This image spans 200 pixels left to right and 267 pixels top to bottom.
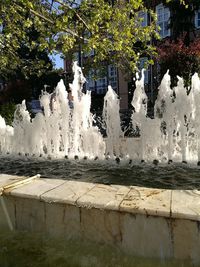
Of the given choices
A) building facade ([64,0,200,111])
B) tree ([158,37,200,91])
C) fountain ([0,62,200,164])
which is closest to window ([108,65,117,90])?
building facade ([64,0,200,111])

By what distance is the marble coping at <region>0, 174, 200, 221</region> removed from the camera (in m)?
2.93

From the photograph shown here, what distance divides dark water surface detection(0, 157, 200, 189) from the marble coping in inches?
48.0

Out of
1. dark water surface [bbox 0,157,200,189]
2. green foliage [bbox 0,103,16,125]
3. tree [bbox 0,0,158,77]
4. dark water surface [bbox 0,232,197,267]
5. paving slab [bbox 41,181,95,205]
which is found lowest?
dark water surface [bbox 0,232,197,267]

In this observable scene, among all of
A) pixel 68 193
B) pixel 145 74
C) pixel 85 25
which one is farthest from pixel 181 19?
pixel 68 193

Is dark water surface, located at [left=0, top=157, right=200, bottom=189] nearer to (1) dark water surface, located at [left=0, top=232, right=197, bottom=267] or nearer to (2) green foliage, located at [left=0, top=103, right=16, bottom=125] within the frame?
(1) dark water surface, located at [left=0, top=232, right=197, bottom=267]

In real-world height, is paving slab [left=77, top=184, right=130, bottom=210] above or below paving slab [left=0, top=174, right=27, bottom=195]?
below

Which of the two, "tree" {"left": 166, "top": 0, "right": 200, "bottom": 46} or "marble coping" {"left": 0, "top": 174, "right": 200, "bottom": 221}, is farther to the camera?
"tree" {"left": 166, "top": 0, "right": 200, "bottom": 46}

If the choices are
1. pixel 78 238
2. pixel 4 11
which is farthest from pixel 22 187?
pixel 4 11

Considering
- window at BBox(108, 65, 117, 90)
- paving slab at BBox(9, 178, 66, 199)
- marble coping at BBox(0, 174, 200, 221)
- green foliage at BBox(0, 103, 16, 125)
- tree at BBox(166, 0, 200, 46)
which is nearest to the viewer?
marble coping at BBox(0, 174, 200, 221)

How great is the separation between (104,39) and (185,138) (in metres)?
3.54

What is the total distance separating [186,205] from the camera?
2.97m

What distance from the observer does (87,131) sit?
7480 millimetres

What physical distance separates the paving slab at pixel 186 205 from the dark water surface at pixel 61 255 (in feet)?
1.32

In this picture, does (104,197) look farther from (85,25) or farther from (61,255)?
(85,25)
